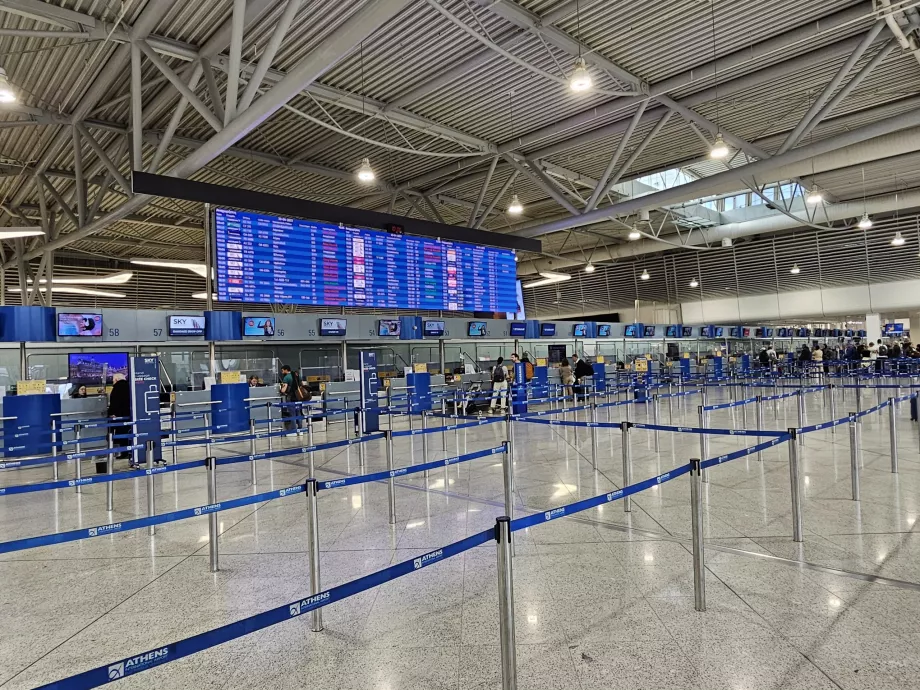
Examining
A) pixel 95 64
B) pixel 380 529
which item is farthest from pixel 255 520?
pixel 95 64

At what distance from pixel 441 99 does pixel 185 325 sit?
7.47 meters

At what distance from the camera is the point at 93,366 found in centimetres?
1603

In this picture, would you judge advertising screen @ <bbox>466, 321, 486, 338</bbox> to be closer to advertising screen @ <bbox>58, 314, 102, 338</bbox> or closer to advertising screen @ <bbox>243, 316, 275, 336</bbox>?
advertising screen @ <bbox>243, 316, 275, 336</bbox>

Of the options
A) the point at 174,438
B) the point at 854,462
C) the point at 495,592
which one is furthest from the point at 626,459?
the point at 174,438

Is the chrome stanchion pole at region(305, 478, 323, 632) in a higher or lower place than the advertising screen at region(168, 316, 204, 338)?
lower

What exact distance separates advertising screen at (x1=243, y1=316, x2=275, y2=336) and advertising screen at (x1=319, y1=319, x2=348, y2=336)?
1.40 metres

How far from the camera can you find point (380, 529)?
5.39m

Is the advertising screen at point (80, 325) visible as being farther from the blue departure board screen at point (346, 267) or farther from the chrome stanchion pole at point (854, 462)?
the chrome stanchion pole at point (854, 462)

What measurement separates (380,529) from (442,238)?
28.4 feet

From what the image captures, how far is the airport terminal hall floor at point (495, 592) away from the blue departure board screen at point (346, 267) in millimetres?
4799

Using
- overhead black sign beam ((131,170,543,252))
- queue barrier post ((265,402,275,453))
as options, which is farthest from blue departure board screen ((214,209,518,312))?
queue barrier post ((265,402,275,453))

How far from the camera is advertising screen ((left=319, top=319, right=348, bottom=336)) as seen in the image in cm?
1509

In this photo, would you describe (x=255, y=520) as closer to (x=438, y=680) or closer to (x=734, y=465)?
(x=438, y=680)

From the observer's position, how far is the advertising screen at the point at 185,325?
40.9ft
